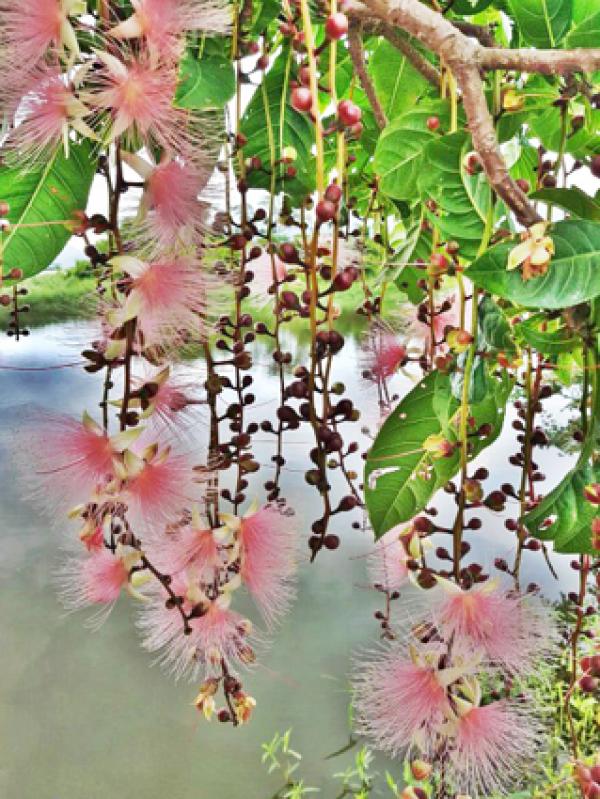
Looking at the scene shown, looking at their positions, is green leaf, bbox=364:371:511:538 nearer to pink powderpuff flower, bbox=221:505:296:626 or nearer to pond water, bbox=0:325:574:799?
pink powderpuff flower, bbox=221:505:296:626

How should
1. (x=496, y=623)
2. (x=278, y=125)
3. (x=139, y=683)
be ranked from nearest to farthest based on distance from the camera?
(x=496, y=623)
(x=278, y=125)
(x=139, y=683)

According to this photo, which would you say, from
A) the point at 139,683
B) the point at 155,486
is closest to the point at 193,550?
the point at 155,486

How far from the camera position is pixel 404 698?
16.1 inches

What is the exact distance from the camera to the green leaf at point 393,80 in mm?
557

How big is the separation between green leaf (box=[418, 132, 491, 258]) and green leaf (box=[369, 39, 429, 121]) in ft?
0.69

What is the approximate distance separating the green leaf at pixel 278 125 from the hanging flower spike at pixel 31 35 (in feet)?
0.54

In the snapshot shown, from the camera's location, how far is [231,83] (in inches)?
15.1

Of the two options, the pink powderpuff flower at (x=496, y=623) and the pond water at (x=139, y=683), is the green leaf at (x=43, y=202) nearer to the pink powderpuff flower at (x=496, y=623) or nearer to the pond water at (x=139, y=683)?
the pink powderpuff flower at (x=496, y=623)

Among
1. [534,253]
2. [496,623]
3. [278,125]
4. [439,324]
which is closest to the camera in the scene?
[534,253]

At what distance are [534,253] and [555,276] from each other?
0.02 meters

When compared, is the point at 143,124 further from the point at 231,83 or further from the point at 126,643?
the point at 126,643

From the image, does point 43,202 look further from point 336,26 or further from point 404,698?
point 404,698

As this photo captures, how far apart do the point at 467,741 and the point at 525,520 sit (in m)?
0.12

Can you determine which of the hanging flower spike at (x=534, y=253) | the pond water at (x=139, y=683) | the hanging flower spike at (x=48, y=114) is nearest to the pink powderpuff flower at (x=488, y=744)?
the hanging flower spike at (x=534, y=253)
